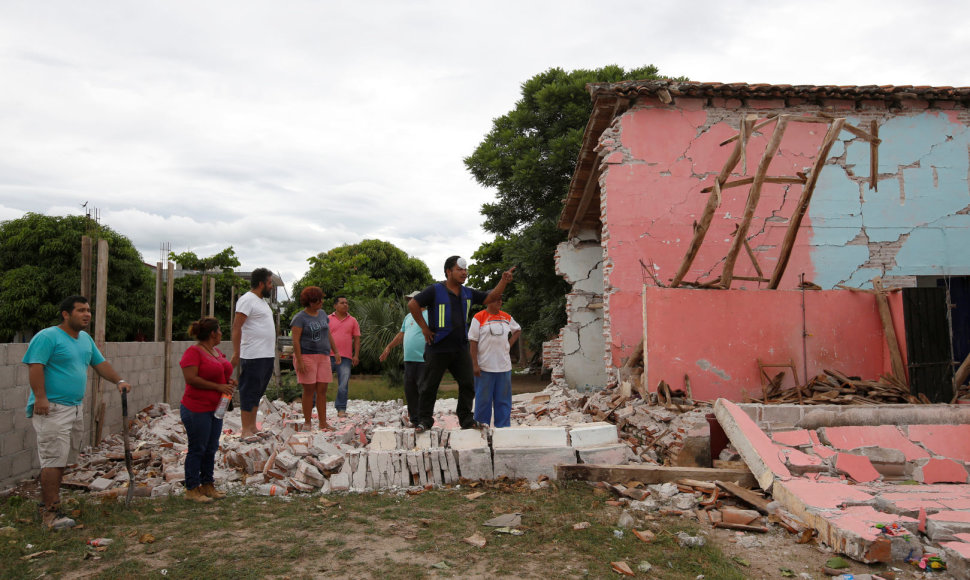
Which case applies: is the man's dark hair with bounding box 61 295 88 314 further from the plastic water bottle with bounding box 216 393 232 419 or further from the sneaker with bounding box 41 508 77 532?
the sneaker with bounding box 41 508 77 532

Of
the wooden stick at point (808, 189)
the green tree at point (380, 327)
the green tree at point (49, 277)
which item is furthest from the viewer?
the green tree at point (49, 277)

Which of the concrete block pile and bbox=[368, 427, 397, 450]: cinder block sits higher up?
bbox=[368, 427, 397, 450]: cinder block

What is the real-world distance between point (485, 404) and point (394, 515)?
6.97 ft

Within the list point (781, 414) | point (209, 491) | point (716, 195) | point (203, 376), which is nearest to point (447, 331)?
point (203, 376)

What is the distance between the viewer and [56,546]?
3.64m

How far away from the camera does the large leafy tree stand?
58.1 ft

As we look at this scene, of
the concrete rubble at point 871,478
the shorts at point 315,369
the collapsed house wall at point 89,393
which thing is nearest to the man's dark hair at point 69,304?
the collapsed house wall at point 89,393

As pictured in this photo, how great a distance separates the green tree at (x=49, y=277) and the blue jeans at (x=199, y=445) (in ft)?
64.9

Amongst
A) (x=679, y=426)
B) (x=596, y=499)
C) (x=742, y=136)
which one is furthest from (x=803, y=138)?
(x=596, y=499)

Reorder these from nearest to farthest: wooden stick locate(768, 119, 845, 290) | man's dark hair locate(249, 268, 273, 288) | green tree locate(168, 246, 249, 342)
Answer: man's dark hair locate(249, 268, 273, 288), wooden stick locate(768, 119, 845, 290), green tree locate(168, 246, 249, 342)

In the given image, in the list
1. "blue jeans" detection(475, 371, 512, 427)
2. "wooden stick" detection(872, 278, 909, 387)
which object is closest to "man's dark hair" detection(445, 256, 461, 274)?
"blue jeans" detection(475, 371, 512, 427)

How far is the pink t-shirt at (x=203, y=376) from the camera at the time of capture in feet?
14.9

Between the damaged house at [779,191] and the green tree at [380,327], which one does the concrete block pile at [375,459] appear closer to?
the damaged house at [779,191]

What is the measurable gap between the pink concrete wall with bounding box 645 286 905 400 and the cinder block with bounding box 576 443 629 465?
1.87m
